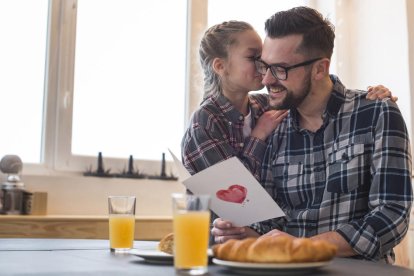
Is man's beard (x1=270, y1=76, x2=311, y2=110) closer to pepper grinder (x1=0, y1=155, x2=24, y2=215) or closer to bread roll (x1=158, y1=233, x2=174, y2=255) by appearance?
bread roll (x1=158, y1=233, x2=174, y2=255)

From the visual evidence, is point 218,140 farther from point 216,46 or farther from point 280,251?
point 280,251

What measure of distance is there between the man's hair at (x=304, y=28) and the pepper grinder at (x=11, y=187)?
4.59 feet

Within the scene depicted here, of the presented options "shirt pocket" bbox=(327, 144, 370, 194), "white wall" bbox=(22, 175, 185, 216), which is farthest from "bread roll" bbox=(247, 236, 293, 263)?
"white wall" bbox=(22, 175, 185, 216)

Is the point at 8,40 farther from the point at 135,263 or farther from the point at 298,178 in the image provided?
the point at 135,263

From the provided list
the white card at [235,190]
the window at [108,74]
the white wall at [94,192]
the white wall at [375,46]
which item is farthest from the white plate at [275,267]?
the white wall at [375,46]

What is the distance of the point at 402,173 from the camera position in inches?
61.5

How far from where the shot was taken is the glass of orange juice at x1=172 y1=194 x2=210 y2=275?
85 cm

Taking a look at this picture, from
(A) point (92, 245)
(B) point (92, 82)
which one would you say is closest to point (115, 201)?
(A) point (92, 245)

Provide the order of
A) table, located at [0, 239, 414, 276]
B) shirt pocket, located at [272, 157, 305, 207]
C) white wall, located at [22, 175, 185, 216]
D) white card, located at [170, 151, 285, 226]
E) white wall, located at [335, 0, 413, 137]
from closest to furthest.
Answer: table, located at [0, 239, 414, 276], white card, located at [170, 151, 285, 226], shirt pocket, located at [272, 157, 305, 207], white wall, located at [22, 175, 185, 216], white wall, located at [335, 0, 413, 137]

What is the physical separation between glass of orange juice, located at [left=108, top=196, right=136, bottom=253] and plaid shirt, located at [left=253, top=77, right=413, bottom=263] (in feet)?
1.79

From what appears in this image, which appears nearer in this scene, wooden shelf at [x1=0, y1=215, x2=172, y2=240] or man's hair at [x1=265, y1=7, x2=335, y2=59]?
man's hair at [x1=265, y1=7, x2=335, y2=59]

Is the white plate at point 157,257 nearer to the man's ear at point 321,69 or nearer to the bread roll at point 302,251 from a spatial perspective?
the bread roll at point 302,251

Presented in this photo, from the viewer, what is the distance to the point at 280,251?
0.88 m

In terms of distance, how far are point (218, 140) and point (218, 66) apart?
1.06 feet
